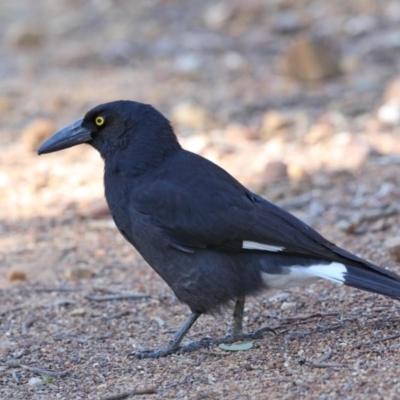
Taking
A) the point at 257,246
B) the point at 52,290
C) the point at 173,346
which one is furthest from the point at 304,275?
the point at 52,290

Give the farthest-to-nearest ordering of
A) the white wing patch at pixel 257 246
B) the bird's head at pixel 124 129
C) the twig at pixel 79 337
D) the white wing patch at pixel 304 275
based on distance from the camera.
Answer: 1. the bird's head at pixel 124 129
2. the twig at pixel 79 337
3. the white wing patch at pixel 257 246
4. the white wing patch at pixel 304 275

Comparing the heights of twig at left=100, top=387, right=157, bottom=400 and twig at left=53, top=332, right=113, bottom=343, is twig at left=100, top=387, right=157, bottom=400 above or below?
below

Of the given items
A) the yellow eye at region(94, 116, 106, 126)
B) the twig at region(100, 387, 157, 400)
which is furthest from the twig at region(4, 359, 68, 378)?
the yellow eye at region(94, 116, 106, 126)

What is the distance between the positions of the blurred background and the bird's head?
4.78ft

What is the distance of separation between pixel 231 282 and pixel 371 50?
660cm

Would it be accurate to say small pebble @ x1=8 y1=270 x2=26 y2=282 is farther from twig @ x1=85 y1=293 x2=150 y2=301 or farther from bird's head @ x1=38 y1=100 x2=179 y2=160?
bird's head @ x1=38 y1=100 x2=179 y2=160

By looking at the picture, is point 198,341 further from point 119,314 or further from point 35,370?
point 35,370

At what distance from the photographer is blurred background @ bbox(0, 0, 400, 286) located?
717 cm

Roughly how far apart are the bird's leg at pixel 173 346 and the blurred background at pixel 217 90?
5.83 ft

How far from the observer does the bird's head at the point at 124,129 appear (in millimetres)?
4895

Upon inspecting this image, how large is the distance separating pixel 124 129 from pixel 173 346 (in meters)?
1.15

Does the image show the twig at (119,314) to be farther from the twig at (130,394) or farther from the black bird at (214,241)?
the twig at (130,394)

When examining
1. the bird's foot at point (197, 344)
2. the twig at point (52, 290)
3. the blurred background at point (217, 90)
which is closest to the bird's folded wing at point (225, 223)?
the bird's foot at point (197, 344)

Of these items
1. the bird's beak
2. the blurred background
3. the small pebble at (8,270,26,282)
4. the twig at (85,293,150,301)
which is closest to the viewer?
the bird's beak
